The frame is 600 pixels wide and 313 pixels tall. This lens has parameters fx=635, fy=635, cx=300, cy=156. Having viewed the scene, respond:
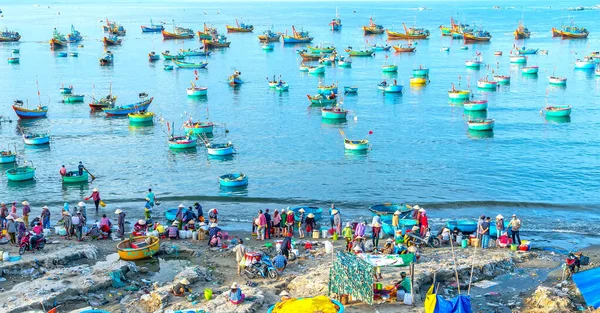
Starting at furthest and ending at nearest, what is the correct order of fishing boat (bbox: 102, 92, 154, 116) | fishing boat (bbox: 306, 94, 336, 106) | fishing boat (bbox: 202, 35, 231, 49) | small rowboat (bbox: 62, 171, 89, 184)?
fishing boat (bbox: 202, 35, 231, 49) < fishing boat (bbox: 306, 94, 336, 106) < fishing boat (bbox: 102, 92, 154, 116) < small rowboat (bbox: 62, 171, 89, 184)

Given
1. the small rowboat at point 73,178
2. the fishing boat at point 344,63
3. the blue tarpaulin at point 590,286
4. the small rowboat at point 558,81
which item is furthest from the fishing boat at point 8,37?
the blue tarpaulin at point 590,286

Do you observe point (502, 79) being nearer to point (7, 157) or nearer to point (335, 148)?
point (335, 148)

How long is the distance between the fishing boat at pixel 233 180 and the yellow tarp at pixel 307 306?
71.8 feet

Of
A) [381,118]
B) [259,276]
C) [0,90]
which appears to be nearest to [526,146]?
[381,118]

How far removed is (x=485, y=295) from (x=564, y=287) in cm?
277

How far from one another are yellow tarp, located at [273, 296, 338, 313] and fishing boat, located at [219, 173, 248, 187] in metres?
21.9

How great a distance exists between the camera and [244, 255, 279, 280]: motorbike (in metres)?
22.7

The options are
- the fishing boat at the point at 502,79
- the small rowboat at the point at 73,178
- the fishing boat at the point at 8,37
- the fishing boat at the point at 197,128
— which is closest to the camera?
the small rowboat at the point at 73,178

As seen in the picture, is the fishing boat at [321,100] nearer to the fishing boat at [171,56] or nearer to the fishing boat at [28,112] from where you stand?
the fishing boat at [28,112]

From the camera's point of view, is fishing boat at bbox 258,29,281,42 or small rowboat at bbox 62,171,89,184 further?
fishing boat at bbox 258,29,281,42

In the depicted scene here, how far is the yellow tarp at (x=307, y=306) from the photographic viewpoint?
17594 millimetres

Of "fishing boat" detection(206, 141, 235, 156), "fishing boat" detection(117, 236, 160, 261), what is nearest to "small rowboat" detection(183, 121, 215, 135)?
"fishing boat" detection(206, 141, 235, 156)

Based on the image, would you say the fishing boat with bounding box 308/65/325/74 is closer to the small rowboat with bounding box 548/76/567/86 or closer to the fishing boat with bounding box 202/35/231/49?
the small rowboat with bounding box 548/76/567/86

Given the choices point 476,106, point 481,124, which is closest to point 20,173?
point 481,124
